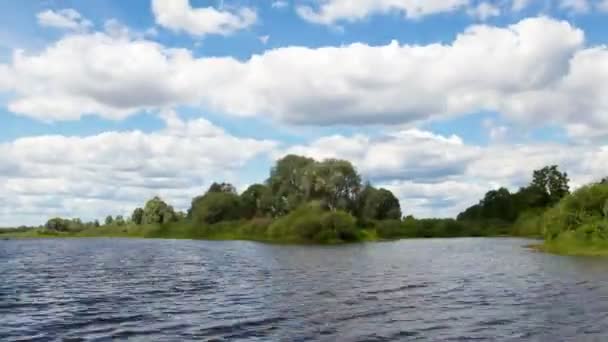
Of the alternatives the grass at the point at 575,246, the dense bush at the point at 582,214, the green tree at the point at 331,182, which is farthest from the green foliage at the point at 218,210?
the grass at the point at 575,246

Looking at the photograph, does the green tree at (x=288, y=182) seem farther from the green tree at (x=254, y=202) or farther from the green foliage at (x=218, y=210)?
the green foliage at (x=218, y=210)

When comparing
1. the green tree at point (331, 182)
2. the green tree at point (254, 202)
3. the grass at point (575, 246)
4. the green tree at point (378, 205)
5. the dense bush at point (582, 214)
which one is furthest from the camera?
the green tree at point (254, 202)

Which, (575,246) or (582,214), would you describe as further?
(582,214)

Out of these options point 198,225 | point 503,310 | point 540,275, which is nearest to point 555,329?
point 503,310

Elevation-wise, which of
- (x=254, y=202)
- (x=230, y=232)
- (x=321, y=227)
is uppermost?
(x=254, y=202)

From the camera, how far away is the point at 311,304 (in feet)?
121

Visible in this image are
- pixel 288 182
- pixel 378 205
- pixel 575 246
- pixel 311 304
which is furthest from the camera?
pixel 378 205

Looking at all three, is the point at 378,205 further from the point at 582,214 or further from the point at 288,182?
A: the point at 582,214

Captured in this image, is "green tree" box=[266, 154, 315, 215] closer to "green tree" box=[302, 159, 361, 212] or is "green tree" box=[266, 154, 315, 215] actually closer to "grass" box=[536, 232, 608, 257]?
"green tree" box=[302, 159, 361, 212]

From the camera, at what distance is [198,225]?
185875 millimetres

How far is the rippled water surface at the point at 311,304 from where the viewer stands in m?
28.3

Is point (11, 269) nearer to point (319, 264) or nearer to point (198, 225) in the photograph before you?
point (319, 264)

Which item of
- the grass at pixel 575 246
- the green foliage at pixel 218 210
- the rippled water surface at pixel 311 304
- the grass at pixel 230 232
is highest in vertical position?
the green foliage at pixel 218 210

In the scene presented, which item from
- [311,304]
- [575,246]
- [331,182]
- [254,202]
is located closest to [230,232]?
[254,202]
